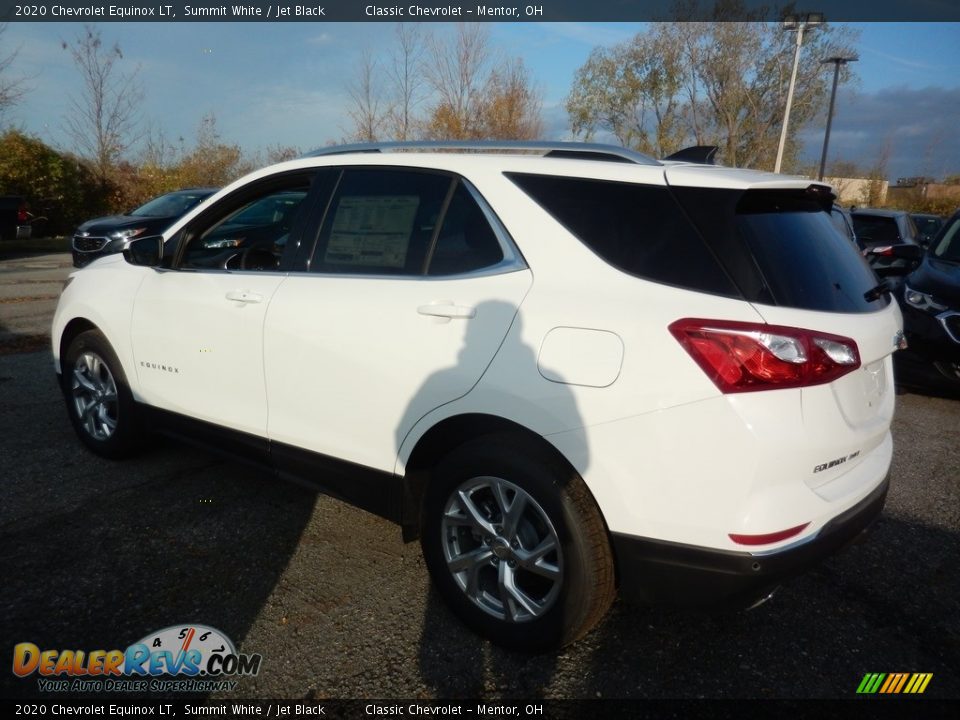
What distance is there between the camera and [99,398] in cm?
407

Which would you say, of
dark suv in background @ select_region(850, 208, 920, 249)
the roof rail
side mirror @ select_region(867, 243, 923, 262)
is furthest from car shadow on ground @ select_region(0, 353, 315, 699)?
dark suv in background @ select_region(850, 208, 920, 249)

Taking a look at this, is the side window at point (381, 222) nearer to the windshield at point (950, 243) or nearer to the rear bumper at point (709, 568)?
the rear bumper at point (709, 568)

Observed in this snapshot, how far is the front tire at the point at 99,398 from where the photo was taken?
153 inches

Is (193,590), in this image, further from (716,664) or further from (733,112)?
(733,112)

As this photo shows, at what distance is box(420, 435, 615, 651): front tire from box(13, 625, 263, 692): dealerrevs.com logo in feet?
2.63

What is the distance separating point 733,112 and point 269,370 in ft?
105

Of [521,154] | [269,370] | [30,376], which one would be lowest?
[30,376]

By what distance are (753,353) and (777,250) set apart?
17.5 inches

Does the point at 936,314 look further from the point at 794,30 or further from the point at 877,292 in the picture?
the point at 794,30

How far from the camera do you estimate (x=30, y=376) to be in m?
5.99

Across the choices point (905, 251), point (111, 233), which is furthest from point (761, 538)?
point (111, 233)

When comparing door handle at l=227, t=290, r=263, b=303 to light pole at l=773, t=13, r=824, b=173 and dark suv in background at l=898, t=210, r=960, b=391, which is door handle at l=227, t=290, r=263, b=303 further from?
light pole at l=773, t=13, r=824, b=173

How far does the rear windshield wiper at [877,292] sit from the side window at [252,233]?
245 cm

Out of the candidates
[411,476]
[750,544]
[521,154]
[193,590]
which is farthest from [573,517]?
[193,590]
